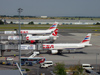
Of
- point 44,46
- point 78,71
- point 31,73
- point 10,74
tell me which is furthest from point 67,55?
point 10,74

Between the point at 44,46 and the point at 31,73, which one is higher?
the point at 44,46

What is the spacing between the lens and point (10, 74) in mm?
25844

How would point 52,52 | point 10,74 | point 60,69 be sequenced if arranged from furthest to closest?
point 52,52
point 60,69
point 10,74

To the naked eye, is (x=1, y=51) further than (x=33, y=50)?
No

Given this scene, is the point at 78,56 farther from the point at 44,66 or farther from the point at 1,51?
the point at 1,51

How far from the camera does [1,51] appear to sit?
54.9 m

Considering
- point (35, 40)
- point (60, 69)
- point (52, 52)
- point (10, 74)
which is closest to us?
point (10, 74)

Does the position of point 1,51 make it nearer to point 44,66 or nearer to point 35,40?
point 44,66

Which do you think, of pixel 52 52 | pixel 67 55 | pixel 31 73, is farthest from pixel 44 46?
pixel 31 73

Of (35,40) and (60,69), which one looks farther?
(35,40)

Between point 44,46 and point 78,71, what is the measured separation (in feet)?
86.6

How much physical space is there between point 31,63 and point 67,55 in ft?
50.7

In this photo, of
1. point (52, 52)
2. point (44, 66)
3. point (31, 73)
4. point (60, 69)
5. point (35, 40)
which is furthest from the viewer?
point (35, 40)

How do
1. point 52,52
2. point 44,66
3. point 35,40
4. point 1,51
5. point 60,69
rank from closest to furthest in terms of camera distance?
1. point 60,69
2. point 44,66
3. point 1,51
4. point 52,52
5. point 35,40
